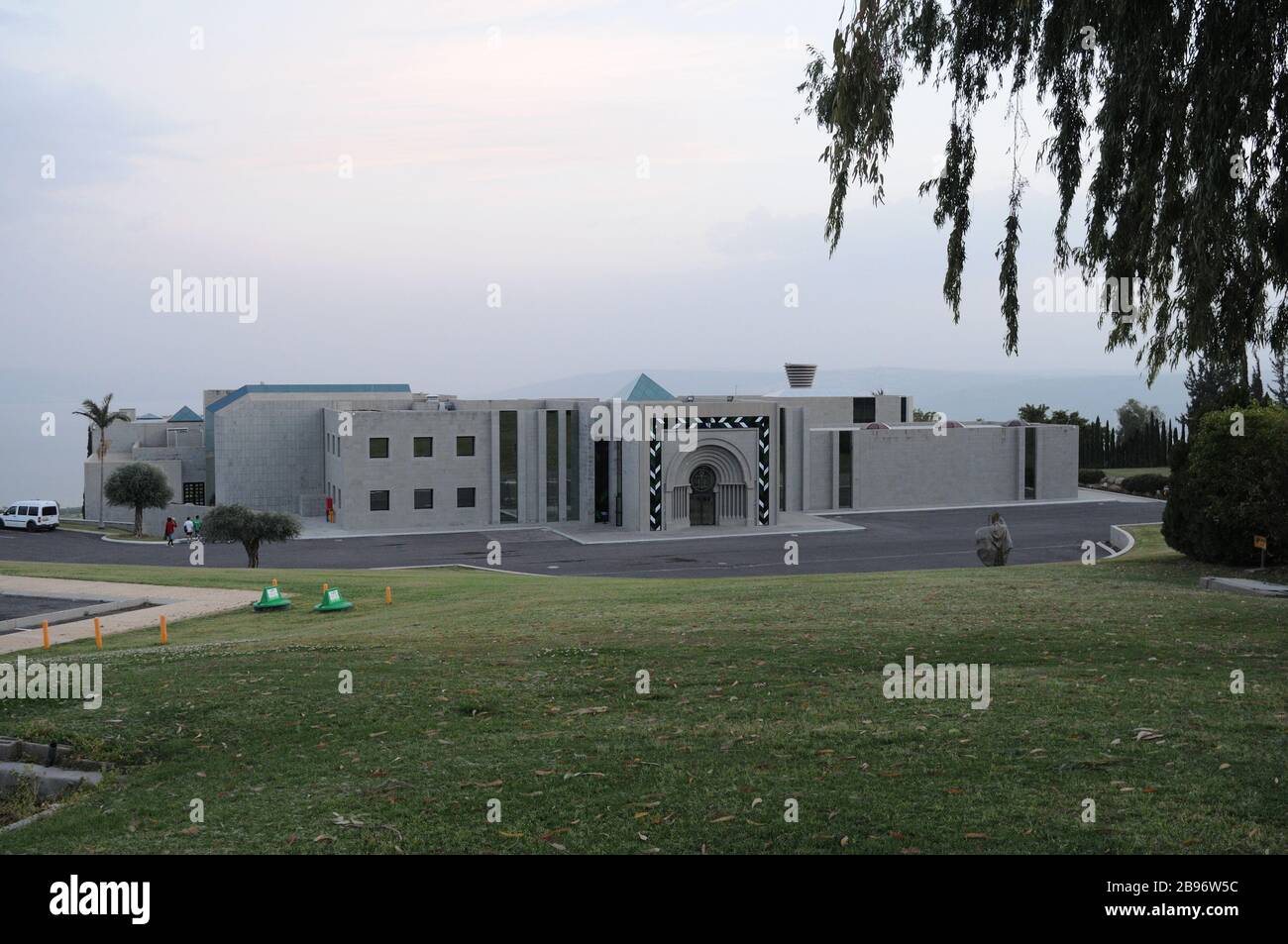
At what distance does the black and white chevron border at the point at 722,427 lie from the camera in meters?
54.7

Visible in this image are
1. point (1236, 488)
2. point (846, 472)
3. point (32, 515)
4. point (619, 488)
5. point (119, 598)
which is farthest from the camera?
point (846, 472)

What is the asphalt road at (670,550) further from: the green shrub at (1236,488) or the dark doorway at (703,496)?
the green shrub at (1236,488)

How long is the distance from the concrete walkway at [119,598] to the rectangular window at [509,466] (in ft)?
98.0

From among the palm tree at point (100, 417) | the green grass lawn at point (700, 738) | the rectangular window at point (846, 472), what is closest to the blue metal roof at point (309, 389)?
the palm tree at point (100, 417)

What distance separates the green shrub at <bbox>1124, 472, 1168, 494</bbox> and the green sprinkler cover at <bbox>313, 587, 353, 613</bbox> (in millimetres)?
54275

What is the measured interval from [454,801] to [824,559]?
114ft

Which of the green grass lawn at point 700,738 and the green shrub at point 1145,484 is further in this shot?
the green shrub at point 1145,484

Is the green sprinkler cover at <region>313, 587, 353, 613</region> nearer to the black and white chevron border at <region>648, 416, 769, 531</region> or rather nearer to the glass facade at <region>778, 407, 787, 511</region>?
the black and white chevron border at <region>648, 416, 769, 531</region>

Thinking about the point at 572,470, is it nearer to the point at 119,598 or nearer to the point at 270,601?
the point at 119,598

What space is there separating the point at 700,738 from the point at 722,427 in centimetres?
4643

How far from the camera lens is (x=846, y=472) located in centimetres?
6353

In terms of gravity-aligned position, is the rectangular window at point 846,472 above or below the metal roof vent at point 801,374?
below

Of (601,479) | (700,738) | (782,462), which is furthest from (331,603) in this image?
(782,462)
